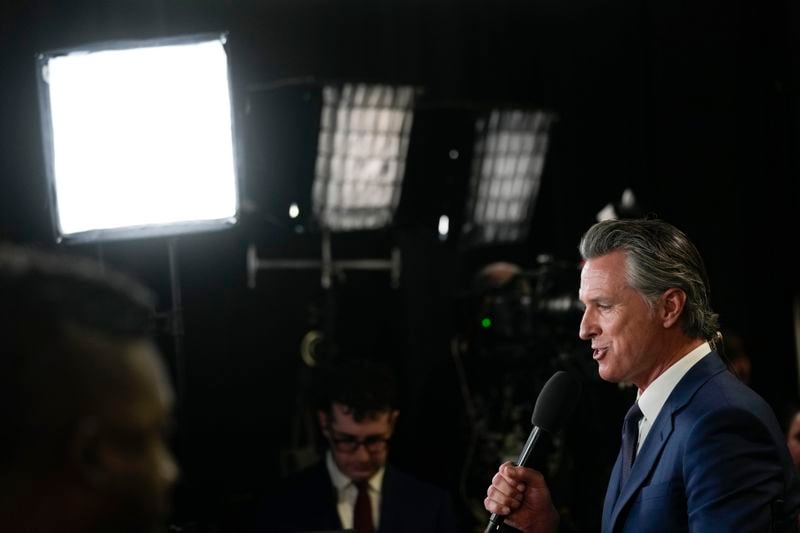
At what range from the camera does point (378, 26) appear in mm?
4754

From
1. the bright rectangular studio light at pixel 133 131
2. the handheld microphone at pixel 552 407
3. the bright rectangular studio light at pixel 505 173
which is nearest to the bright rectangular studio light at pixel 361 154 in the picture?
the bright rectangular studio light at pixel 505 173

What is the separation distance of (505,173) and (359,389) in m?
1.28

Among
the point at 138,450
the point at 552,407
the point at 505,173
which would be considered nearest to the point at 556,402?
the point at 552,407

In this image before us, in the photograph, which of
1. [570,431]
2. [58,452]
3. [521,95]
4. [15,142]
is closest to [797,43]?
[521,95]

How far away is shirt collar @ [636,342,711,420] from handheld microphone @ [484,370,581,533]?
13cm

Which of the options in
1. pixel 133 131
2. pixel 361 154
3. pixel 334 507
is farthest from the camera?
pixel 361 154

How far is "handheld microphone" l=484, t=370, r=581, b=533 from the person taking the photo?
208 cm

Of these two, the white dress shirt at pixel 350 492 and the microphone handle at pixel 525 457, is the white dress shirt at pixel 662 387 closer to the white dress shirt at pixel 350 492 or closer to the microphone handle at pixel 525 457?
the microphone handle at pixel 525 457

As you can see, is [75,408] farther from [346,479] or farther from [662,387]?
[346,479]

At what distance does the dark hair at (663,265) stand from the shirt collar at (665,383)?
5cm

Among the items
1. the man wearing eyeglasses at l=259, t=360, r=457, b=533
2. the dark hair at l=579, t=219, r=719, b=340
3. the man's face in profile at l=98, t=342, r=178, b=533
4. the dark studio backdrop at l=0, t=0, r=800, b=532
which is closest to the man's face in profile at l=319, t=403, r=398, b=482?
the man wearing eyeglasses at l=259, t=360, r=457, b=533

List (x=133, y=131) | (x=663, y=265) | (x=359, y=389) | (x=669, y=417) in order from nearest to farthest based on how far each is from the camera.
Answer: (x=669, y=417), (x=663, y=265), (x=133, y=131), (x=359, y=389)

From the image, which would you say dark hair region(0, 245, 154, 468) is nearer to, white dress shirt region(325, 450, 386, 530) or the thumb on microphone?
the thumb on microphone

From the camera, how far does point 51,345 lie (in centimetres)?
79
